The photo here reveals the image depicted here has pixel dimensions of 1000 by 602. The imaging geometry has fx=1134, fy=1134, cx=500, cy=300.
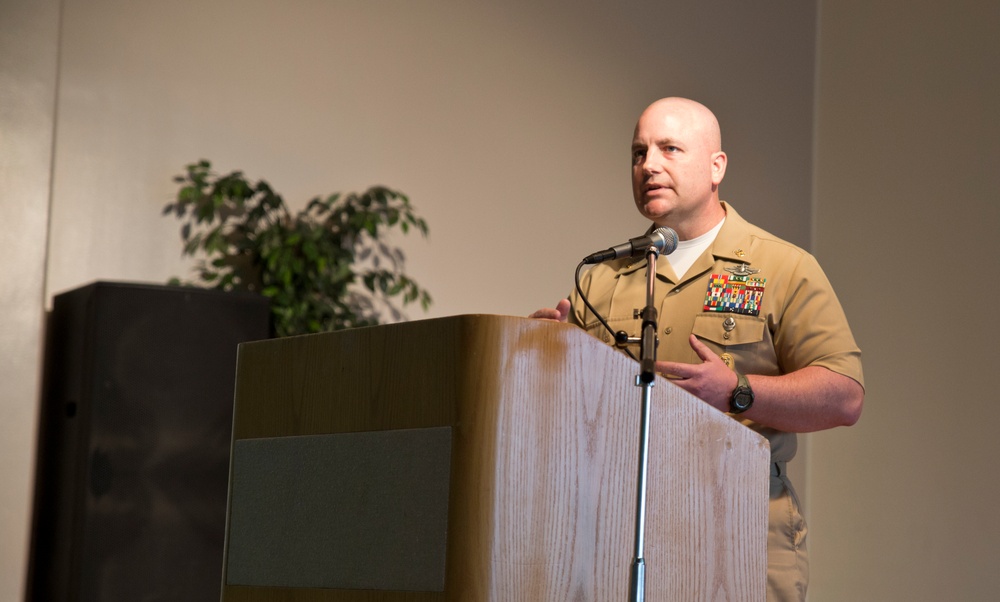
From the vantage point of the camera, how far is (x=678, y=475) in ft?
5.24

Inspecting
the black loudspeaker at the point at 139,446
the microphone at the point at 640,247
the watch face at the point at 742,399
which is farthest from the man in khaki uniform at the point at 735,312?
the black loudspeaker at the point at 139,446

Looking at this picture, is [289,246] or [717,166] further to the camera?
[289,246]

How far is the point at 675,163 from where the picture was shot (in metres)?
2.51

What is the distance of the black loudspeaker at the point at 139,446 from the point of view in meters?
3.41

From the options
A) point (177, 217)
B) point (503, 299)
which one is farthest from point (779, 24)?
point (177, 217)

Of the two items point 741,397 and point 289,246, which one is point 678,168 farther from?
point 289,246

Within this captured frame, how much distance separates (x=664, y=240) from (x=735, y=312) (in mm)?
544

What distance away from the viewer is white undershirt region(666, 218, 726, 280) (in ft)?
8.24

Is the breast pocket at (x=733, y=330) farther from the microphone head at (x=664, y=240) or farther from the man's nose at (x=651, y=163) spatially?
the microphone head at (x=664, y=240)

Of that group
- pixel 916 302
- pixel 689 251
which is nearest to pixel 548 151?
pixel 916 302

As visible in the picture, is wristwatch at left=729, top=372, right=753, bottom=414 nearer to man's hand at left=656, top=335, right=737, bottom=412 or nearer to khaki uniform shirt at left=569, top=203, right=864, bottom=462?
man's hand at left=656, top=335, right=737, bottom=412

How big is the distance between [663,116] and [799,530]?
3.12ft

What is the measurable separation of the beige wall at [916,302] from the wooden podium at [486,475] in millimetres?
3400

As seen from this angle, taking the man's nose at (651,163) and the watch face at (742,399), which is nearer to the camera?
the watch face at (742,399)
